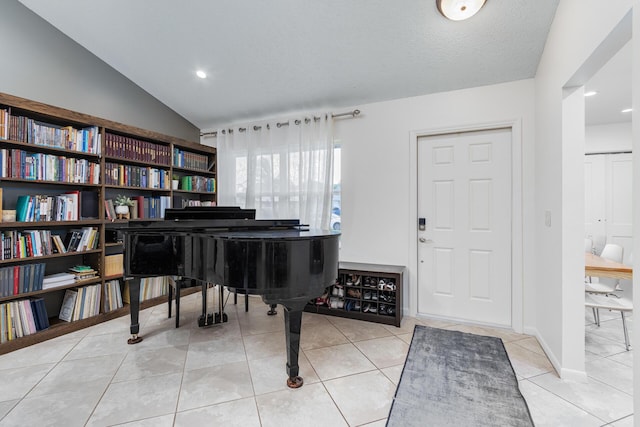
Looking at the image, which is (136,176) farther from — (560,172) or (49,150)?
(560,172)

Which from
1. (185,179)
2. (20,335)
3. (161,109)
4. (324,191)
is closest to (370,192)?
(324,191)

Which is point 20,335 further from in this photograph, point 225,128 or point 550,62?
point 550,62

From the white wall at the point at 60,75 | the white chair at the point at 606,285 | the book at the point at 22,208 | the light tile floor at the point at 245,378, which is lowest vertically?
the light tile floor at the point at 245,378

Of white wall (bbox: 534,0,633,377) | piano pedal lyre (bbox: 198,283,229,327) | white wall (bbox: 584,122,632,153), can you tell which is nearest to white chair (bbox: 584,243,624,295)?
white wall (bbox: 534,0,633,377)

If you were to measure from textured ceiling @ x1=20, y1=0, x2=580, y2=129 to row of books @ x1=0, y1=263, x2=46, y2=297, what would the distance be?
2185 mm

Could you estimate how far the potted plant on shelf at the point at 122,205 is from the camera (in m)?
2.94

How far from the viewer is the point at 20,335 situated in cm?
227

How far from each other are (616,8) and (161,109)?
415 centimetres

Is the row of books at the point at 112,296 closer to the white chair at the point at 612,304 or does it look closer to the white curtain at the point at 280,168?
the white curtain at the point at 280,168

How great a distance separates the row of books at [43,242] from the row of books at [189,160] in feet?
4.10

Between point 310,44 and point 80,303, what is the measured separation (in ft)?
10.6

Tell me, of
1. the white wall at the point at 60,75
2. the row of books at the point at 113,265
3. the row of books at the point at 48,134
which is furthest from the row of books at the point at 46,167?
the row of books at the point at 113,265

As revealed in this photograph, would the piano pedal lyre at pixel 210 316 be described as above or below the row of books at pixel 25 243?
below

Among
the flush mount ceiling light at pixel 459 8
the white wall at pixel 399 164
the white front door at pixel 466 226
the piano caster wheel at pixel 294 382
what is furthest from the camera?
the white front door at pixel 466 226
